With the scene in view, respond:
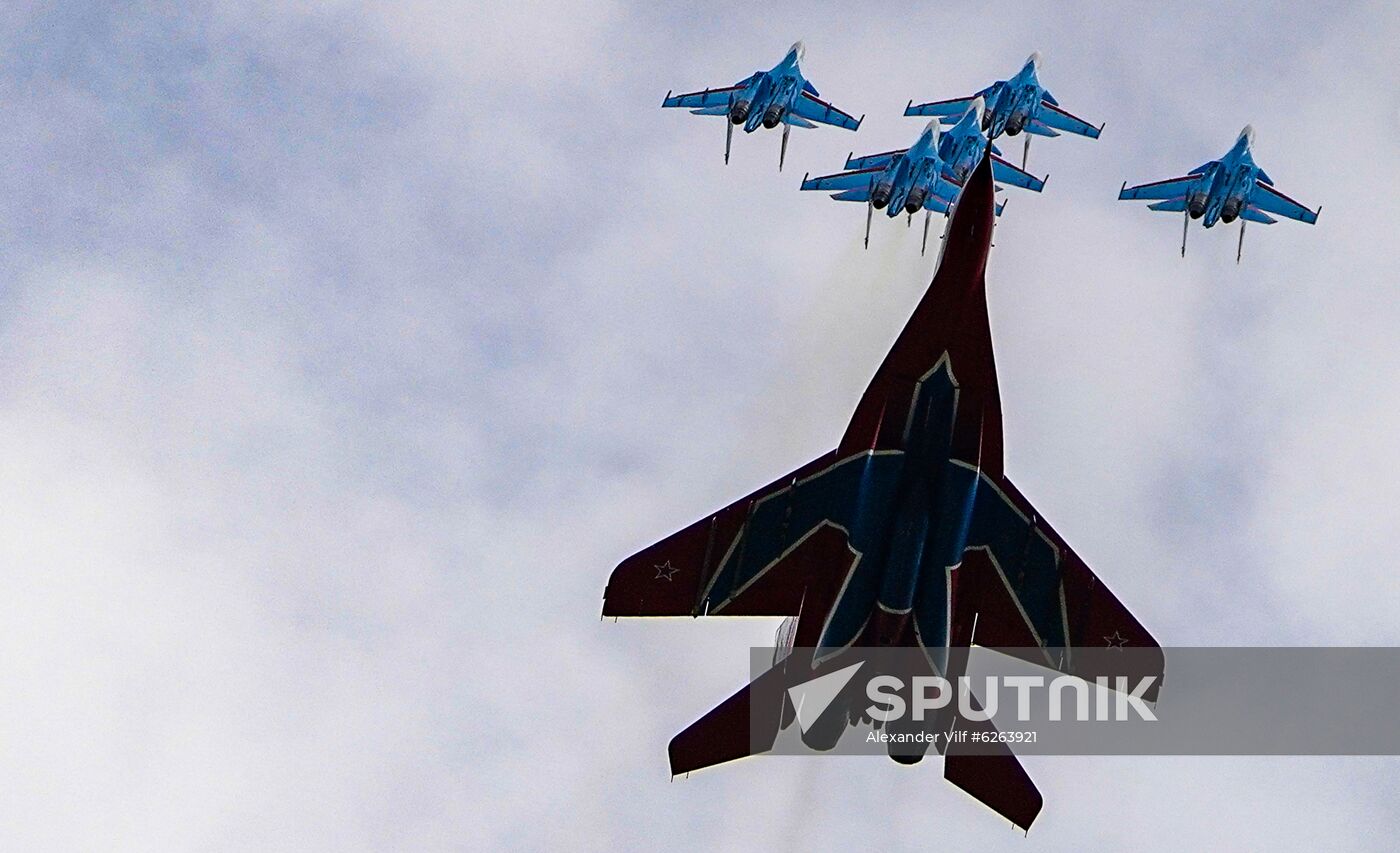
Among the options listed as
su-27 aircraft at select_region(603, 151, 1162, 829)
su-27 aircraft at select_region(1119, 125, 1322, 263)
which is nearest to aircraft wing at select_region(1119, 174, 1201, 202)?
su-27 aircraft at select_region(1119, 125, 1322, 263)

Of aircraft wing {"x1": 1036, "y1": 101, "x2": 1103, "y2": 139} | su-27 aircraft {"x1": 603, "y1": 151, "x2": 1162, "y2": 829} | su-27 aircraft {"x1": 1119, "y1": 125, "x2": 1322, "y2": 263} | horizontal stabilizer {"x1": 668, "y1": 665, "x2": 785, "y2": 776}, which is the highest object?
aircraft wing {"x1": 1036, "y1": 101, "x2": 1103, "y2": 139}

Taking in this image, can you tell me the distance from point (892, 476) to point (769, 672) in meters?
6.83

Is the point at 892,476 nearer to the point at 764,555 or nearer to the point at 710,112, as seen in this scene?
the point at 764,555

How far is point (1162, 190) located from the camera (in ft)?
227

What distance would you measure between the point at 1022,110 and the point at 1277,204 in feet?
42.8

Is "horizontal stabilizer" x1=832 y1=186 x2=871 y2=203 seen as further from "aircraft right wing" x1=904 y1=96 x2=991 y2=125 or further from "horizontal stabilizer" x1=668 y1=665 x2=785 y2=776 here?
"horizontal stabilizer" x1=668 y1=665 x2=785 y2=776

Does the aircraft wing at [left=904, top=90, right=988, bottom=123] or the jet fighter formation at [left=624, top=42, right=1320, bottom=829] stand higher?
the aircraft wing at [left=904, top=90, right=988, bottom=123]

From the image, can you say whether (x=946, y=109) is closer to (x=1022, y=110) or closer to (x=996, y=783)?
(x=1022, y=110)

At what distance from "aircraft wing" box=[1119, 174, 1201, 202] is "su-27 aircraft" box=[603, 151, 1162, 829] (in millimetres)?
35815

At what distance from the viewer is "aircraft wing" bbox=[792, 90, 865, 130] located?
231ft

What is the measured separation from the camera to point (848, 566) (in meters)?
35.7

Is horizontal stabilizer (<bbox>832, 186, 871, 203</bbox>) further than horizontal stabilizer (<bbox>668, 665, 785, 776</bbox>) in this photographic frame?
Yes

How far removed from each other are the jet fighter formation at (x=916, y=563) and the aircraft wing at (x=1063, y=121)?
4130cm

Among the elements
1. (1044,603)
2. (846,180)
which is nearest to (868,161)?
(846,180)
